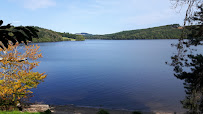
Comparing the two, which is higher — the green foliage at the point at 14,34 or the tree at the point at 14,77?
the green foliage at the point at 14,34

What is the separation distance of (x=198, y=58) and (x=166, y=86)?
25.5 meters

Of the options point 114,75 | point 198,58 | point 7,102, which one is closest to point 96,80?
point 114,75

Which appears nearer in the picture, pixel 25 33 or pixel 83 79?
pixel 25 33

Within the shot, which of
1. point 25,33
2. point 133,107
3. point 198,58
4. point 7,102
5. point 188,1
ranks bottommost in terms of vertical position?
point 133,107

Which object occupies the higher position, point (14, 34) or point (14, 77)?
point (14, 34)

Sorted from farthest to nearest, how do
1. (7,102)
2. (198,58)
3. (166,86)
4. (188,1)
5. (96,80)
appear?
(96,80) < (166,86) < (7,102) < (198,58) < (188,1)

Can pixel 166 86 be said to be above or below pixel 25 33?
below

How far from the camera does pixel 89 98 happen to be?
3225cm

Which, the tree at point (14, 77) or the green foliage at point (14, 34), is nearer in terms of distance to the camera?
the green foliage at point (14, 34)

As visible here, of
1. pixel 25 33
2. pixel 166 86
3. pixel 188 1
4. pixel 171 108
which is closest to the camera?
pixel 25 33

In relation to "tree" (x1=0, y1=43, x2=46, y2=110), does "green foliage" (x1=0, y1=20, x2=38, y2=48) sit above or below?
above

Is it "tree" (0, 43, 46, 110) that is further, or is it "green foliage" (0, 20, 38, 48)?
"tree" (0, 43, 46, 110)

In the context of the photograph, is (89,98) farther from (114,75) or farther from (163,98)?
(114,75)

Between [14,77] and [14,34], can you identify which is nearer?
[14,34]
